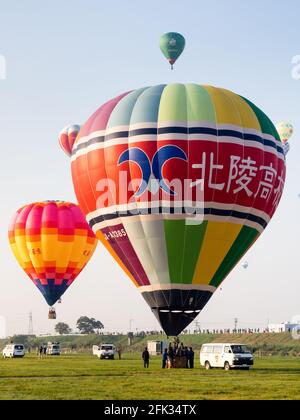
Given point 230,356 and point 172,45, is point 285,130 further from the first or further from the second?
point 230,356

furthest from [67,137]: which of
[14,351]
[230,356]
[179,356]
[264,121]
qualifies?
[14,351]

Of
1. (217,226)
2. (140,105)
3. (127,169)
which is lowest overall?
(217,226)

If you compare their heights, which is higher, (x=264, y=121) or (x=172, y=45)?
(x=172, y=45)

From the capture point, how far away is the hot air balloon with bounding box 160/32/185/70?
51.5 m

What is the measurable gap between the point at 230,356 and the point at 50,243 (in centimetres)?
2795

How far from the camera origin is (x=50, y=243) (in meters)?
70.1

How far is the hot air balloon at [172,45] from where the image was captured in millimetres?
51469

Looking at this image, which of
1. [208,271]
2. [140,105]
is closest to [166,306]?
[208,271]

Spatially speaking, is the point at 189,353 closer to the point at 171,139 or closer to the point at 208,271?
the point at 208,271

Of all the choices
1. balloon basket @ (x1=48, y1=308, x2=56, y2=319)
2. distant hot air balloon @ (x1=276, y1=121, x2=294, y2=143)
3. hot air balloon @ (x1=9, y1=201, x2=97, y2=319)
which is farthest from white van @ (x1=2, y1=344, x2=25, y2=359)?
distant hot air balloon @ (x1=276, y1=121, x2=294, y2=143)

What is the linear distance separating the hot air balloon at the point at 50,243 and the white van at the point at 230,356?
25.6 meters

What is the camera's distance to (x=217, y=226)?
44.2 m

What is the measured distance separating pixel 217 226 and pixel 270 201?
447 centimetres

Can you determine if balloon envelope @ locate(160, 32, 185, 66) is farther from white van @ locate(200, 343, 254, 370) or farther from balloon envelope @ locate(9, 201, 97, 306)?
balloon envelope @ locate(9, 201, 97, 306)
